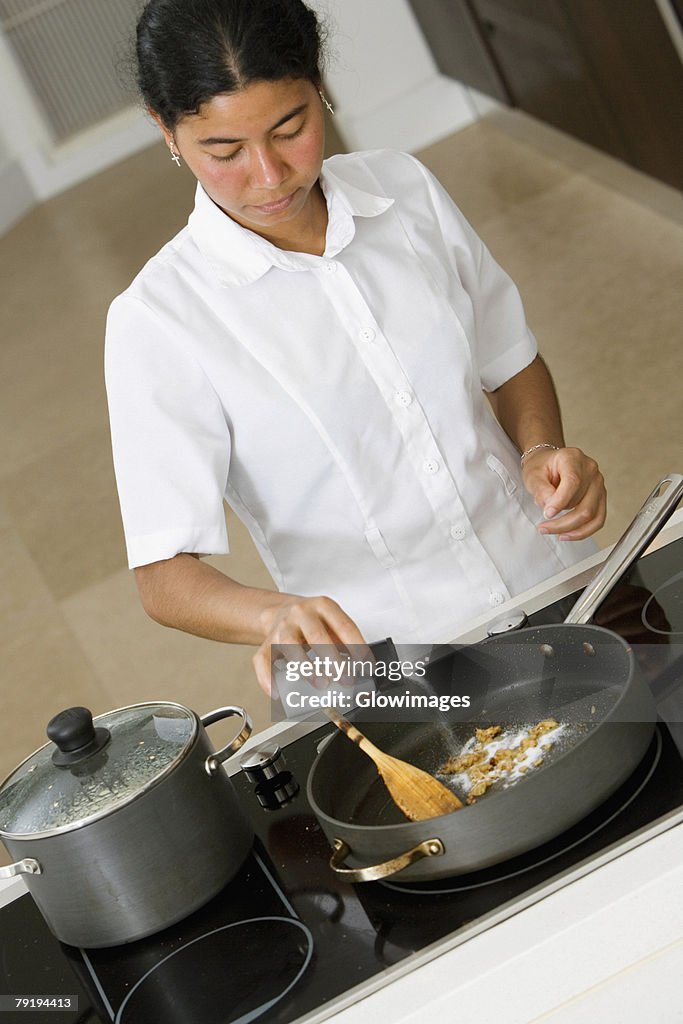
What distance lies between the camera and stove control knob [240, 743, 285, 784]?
3.77 feet

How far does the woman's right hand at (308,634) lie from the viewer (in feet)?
3.27

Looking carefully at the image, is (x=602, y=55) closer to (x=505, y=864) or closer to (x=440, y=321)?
(x=440, y=321)

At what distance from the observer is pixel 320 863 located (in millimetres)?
1014

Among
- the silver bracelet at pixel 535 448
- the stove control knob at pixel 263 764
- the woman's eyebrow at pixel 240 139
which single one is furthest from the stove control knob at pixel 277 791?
the woman's eyebrow at pixel 240 139

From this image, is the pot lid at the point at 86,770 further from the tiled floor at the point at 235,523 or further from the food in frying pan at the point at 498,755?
the tiled floor at the point at 235,523

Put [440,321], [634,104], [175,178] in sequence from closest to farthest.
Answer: [440,321], [634,104], [175,178]

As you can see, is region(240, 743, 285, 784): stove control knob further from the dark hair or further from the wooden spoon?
the dark hair

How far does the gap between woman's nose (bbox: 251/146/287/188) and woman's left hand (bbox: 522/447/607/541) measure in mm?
393

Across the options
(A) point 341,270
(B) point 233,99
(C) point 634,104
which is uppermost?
(B) point 233,99

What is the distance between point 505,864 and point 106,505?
3574 mm

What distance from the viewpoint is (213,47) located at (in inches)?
47.3

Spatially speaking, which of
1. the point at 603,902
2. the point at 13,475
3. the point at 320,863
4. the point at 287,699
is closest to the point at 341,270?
the point at 287,699

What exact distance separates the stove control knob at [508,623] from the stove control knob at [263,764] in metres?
0.23

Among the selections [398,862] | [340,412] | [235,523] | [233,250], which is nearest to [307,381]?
Answer: [340,412]
